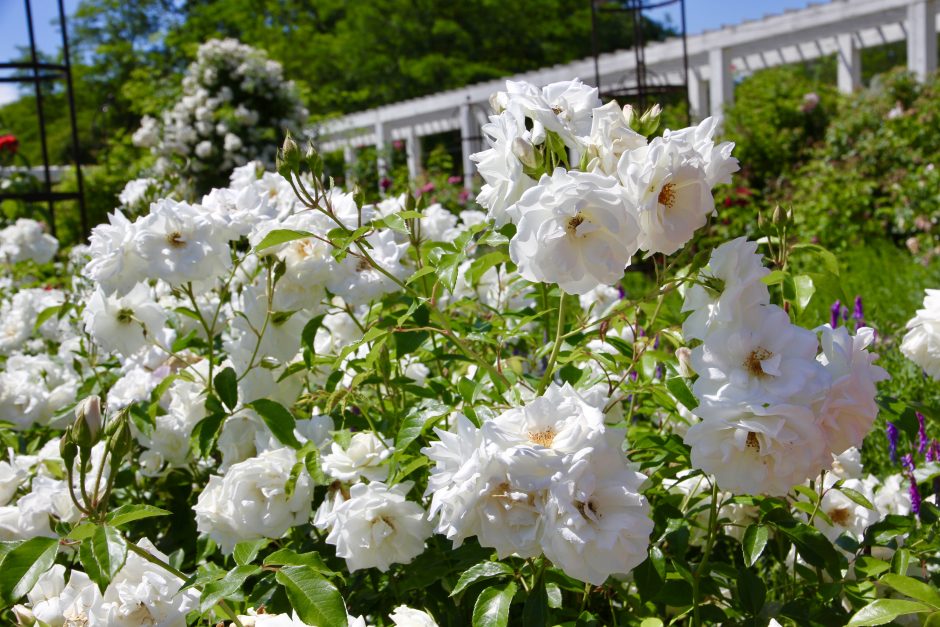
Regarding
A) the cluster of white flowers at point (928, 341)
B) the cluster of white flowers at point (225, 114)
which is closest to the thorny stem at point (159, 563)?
the cluster of white flowers at point (928, 341)

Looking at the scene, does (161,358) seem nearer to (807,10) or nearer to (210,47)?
(210,47)

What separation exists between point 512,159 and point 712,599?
2.26 ft

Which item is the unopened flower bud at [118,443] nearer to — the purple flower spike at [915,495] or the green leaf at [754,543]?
the green leaf at [754,543]

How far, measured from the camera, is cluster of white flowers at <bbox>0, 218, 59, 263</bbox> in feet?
11.0

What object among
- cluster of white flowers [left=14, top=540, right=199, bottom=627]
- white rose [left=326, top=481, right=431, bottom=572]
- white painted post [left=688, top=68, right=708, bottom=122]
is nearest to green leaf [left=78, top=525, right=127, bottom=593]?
cluster of white flowers [left=14, top=540, right=199, bottom=627]

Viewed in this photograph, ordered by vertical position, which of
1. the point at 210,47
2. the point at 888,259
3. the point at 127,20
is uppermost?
the point at 127,20

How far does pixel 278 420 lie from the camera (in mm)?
1261

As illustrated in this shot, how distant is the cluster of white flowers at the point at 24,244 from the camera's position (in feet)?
11.0

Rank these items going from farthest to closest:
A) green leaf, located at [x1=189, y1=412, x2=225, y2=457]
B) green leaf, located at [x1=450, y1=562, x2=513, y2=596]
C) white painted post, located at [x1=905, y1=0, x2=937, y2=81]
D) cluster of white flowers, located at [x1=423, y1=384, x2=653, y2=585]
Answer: white painted post, located at [x1=905, y1=0, x2=937, y2=81], green leaf, located at [x1=189, y1=412, x2=225, y2=457], green leaf, located at [x1=450, y1=562, x2=513, y2=596], cluster of white flowers, located at [x1=423, y1=384, x2=653, y2=585]

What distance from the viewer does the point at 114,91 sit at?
2298 cm

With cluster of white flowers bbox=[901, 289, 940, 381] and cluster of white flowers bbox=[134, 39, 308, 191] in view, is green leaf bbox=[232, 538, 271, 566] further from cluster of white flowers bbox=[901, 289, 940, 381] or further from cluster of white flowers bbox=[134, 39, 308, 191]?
cluster of white flowers bbox=[134, 39, 308, 191]

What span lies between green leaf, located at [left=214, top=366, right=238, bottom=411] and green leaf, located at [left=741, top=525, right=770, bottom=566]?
2.37 feet

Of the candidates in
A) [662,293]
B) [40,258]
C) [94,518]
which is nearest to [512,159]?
[662,293]

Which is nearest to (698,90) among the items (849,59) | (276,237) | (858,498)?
(849,59)
